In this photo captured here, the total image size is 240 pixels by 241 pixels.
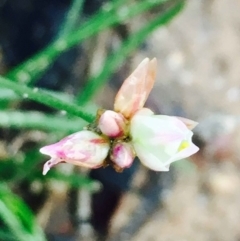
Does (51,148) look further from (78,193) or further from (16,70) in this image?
(78,193)

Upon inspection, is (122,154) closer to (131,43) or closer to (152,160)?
(152,160)

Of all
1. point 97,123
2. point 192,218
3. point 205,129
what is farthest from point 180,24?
point 97,123

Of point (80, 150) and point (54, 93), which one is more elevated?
point (80, 150)

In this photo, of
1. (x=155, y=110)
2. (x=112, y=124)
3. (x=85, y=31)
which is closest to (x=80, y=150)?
(x=112, y=124)

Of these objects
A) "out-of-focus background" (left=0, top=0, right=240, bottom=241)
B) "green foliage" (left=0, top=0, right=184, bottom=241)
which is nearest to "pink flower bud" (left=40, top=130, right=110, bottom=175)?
"green foliage" (left=0, top=0, right=184, bottom=241)

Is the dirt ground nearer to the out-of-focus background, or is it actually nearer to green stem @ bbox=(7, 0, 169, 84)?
the out-of-focus background
